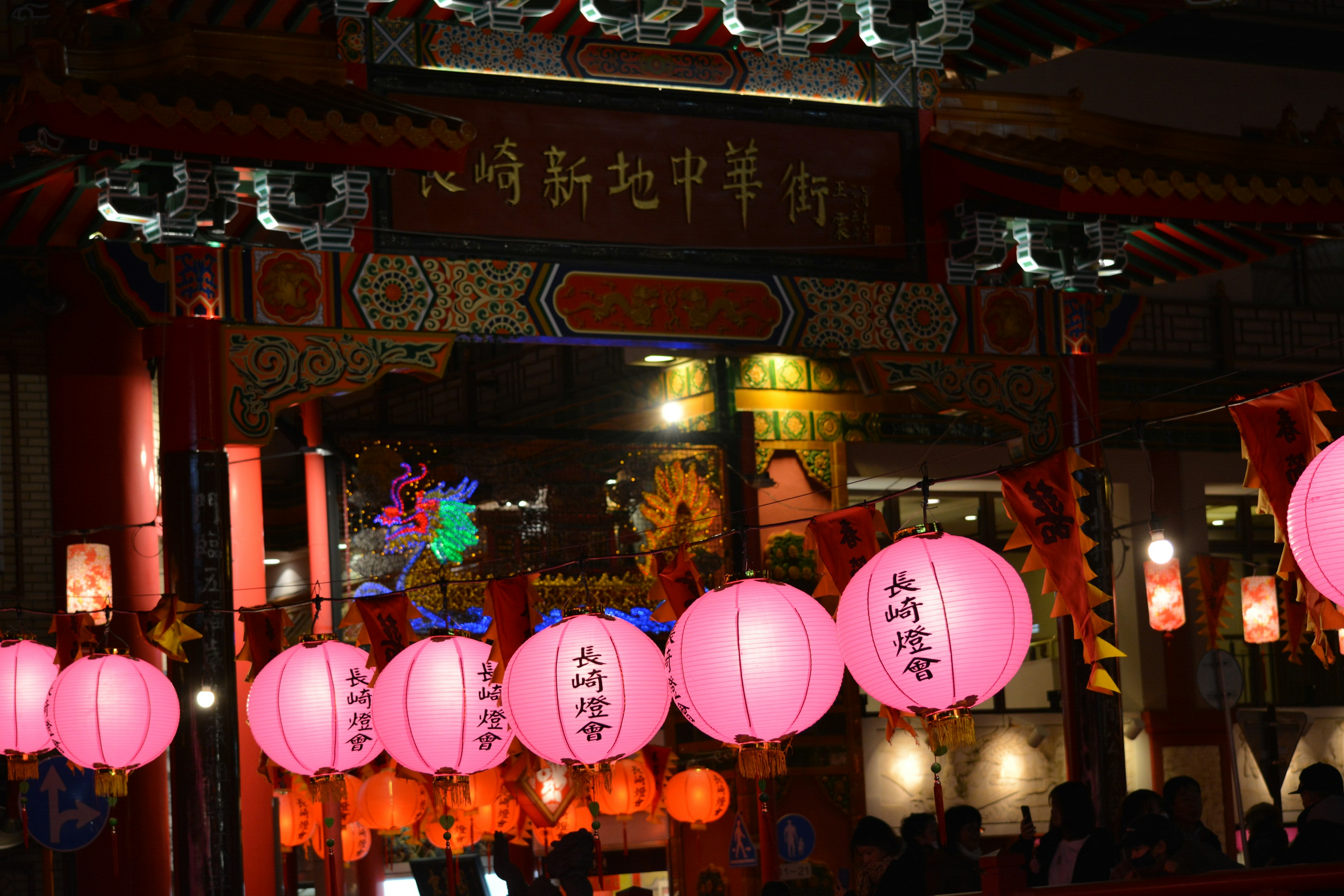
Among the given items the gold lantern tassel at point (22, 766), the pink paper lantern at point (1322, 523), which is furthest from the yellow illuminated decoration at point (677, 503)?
the pink paper lantern at point (1322, 523)

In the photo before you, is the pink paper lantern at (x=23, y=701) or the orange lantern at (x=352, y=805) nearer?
the pink paper lantern at (x=23, y=701)

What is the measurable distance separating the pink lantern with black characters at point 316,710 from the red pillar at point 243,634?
224 cm

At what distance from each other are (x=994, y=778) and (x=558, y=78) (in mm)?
7828

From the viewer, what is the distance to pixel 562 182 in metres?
10.3

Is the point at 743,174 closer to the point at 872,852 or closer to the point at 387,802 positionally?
the point at 872,852

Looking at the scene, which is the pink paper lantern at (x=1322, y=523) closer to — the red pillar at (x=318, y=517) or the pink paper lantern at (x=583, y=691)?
the pink paper lantern at (x=583, y=691)

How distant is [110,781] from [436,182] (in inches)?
155

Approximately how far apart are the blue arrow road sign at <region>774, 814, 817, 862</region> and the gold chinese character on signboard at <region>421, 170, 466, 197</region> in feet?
19.3

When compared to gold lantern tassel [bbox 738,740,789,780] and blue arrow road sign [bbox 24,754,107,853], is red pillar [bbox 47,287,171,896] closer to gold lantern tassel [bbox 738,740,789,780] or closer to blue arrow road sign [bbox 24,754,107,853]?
blue arrow road sign [bbox 24,754,107,853]

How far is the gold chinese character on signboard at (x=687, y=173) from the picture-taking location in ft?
34.8

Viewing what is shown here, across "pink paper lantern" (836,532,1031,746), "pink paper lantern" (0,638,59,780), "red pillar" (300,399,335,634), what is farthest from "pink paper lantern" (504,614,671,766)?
"red pillar" (300,399,335,634)

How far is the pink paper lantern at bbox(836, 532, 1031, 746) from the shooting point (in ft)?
22.1

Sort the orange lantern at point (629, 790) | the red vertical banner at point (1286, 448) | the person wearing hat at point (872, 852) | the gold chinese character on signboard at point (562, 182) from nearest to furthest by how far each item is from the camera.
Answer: the red vertical banner at point (1286, 448)
the person wearing hat at point (872, 852)
the gold chinese character on signboard at point (562, 182)
the orange lantern at point (629, 790)

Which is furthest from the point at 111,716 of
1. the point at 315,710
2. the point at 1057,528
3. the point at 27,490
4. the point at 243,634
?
the point at 1057,528
